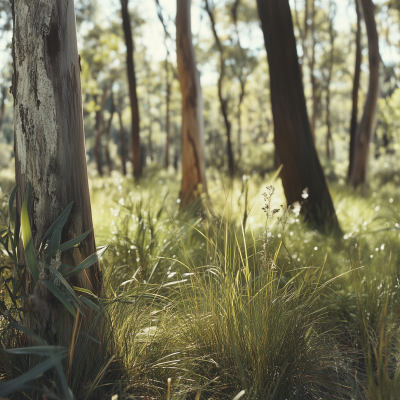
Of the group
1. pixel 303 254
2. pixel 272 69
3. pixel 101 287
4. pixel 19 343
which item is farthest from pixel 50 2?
pixel 272 69

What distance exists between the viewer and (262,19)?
210 inches

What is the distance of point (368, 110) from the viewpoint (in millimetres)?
10594

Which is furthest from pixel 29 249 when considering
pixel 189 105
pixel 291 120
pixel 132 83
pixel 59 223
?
pixel 132 83

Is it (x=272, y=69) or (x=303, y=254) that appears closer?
(x=303, y=254)

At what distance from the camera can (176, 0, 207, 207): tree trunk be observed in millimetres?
7305

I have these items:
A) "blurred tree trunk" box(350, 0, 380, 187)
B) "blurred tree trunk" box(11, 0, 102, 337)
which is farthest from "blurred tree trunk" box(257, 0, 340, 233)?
"blurred tree trunk" box(350, 0, 380, 187)

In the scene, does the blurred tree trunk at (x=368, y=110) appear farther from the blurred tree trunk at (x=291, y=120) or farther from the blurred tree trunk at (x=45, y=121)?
the blurred tree trunk at (x=45, y=121)

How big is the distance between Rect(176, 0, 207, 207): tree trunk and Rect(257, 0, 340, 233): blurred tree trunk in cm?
226

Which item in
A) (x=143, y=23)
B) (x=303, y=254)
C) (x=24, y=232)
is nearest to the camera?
(x=24, y=232)

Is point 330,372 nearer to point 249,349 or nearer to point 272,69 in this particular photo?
point 249,349

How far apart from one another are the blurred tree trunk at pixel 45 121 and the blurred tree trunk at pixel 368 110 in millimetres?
9672

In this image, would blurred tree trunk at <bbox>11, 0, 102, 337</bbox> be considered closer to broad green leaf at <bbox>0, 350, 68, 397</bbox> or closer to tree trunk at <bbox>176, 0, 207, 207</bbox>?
broad green leaf at <bbox>0, 350, 68, 397</bbox>

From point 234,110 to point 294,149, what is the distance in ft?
93.7

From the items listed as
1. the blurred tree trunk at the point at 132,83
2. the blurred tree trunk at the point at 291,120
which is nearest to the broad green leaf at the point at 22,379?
the blurred tree trunk at the point at 291,120
